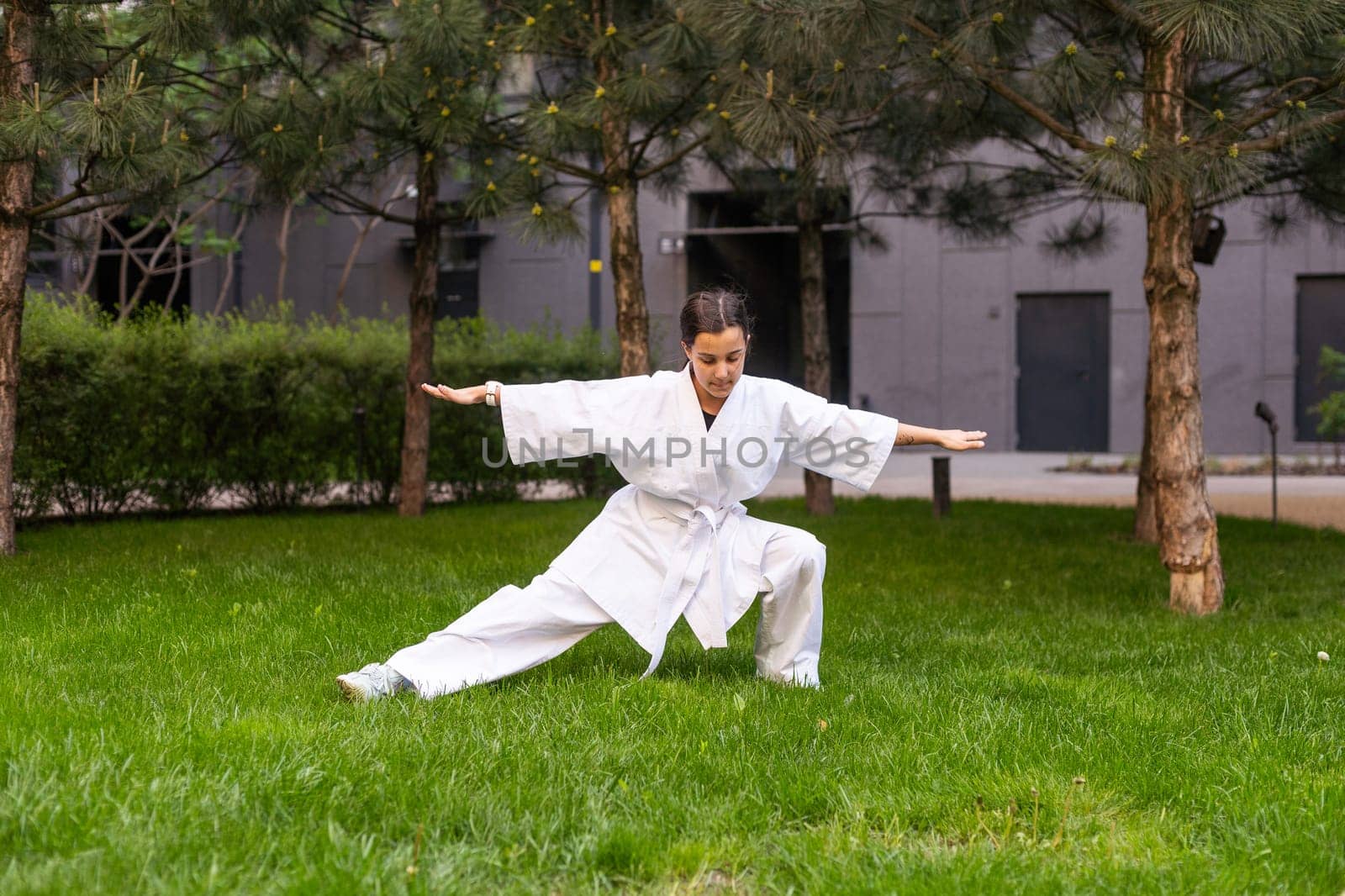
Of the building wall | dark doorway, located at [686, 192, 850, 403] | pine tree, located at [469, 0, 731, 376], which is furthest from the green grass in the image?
the building wall

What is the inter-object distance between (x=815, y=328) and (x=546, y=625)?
6.98 m

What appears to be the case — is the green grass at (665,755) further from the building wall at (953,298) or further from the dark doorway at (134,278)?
the dark doorway at (134,278)

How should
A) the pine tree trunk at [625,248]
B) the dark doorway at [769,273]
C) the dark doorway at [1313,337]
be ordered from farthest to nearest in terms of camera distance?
the dark doorway at [769,273]
the dark doorway at [1313,337]
the pine tree trunk at [625,248]

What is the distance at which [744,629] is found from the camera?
5.83 m

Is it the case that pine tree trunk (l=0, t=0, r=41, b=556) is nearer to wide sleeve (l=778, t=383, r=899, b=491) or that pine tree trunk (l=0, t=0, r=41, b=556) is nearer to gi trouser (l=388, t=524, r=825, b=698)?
gi trouser (l=388, t=524, r=825, b=698)

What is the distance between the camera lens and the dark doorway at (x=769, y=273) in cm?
2067

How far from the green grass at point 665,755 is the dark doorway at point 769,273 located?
13.5m

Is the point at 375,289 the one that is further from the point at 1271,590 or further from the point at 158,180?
the point at 1271,590

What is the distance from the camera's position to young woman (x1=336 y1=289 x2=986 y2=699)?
163 inches

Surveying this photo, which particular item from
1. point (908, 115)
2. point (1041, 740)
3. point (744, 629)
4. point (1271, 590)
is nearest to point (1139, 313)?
point (908, 115)

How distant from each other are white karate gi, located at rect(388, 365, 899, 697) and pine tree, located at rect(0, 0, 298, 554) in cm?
337

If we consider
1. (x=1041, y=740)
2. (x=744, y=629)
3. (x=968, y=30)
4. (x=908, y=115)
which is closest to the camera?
(x=1041, y=740)

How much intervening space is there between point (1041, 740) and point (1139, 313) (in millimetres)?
17063

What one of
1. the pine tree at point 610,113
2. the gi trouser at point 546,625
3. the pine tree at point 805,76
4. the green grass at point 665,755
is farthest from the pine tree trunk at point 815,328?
the gi trouser at point 546,625
